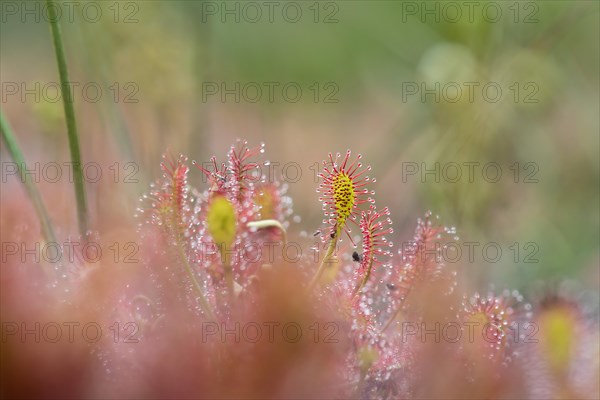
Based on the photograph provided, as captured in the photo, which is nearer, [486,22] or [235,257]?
[235,257]

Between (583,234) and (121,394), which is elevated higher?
(583,234)

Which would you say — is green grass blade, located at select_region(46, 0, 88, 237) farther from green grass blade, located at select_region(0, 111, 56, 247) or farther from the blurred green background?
the blurred green background

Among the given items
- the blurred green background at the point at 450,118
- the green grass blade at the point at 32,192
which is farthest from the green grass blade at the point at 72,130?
the blurred green background at the point at 450,118

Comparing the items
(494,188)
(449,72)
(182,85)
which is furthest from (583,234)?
(182,85)

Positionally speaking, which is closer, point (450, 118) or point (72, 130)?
point (72, 130)

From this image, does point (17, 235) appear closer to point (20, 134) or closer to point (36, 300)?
point (36, 300)

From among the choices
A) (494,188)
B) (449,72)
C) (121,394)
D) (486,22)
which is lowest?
(121,394)

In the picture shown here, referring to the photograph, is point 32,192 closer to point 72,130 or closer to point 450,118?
point 72,130

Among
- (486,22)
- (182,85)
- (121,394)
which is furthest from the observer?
(486,22)

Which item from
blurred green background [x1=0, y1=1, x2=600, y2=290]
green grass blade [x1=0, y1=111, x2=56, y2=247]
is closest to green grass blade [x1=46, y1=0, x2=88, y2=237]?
green grass blade [x1=0, y1=111, x2=56, y2=247]

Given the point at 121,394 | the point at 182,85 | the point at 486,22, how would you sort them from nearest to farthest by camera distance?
the point at 121,394 < the point at 182,85 < the point at 486,22

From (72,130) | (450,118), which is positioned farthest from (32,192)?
(450,118)
